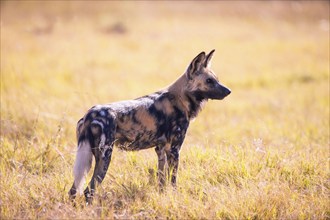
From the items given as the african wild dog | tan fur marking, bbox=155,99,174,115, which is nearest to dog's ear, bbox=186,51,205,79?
the african wild dog

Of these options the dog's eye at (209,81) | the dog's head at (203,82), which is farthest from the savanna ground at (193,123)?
the dog's eye at (209,81)

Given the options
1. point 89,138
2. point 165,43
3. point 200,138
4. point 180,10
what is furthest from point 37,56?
point 180,10

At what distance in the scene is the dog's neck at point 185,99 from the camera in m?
4.61

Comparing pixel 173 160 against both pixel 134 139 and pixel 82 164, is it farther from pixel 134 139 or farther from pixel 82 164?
pixel 82 164

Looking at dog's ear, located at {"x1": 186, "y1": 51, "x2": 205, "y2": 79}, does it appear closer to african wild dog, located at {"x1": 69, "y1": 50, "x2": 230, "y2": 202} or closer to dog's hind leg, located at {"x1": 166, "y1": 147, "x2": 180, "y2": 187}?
african wild dog, located at {"x1": 69, "y1": 50, "x2": 230, "y2": 202}

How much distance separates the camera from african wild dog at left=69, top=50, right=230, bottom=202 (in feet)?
12.4

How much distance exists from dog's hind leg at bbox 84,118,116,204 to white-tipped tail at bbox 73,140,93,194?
89 millimetres

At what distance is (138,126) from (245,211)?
1.13 metres

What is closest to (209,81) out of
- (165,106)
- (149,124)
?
(165,106)

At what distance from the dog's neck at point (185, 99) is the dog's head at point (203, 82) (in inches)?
1.2

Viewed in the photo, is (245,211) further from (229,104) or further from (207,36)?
(207,36)

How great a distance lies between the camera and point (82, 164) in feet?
12.1

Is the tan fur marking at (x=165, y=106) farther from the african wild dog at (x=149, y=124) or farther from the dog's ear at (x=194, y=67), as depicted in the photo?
the dog's ear at (x=194, y=67)

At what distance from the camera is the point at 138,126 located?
414cm
